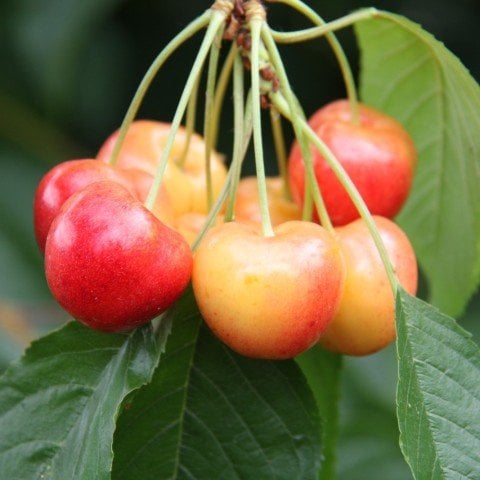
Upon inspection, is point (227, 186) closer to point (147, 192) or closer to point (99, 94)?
point (147, 192)

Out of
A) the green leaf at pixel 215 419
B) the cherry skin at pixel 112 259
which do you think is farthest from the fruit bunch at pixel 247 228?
the green leaf at pixel 215 419

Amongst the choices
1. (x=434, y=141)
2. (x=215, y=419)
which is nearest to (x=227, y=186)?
(x=215, y=419)

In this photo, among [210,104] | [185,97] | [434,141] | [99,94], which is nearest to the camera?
[185,97]

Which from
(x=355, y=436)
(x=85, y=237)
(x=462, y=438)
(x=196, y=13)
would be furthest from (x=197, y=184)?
(x=196, y=13)

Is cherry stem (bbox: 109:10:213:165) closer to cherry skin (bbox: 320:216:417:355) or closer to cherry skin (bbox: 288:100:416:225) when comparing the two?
cherry skin (bbox: 288:100:416:225)

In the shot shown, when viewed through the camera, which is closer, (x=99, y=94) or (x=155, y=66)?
(x=155, y=66)
